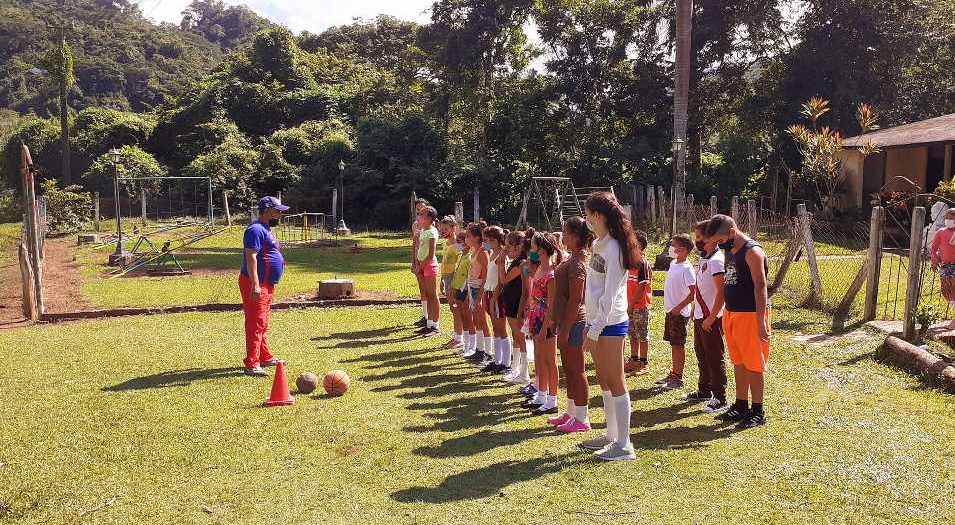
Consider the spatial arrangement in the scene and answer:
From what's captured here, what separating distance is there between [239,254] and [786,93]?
74.6 feet

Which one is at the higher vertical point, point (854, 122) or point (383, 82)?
point (383, 82)

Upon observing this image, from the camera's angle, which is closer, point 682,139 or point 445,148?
point 682,139

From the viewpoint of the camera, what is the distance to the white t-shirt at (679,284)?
25.8ft

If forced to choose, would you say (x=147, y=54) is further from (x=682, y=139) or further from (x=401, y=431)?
(x=401, y=431)

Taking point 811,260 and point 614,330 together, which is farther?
point 811,260

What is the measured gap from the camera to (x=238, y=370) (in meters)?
9.02

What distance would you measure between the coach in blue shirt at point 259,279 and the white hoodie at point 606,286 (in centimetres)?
429

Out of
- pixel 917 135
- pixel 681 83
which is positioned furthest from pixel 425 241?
pixel 681 83

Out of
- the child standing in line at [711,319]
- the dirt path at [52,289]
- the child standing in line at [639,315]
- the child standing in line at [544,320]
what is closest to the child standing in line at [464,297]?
the child standing in line at [639,315]

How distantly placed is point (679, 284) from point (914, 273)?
12.5 feet

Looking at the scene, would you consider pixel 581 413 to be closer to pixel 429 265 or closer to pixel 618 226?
pixel 618 226

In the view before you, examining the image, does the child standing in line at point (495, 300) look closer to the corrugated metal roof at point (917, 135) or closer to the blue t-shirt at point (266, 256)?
the blue t-shirt at point (266, 256)

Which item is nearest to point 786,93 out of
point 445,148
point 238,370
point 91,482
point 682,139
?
point 682,139

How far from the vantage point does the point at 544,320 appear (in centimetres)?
704
